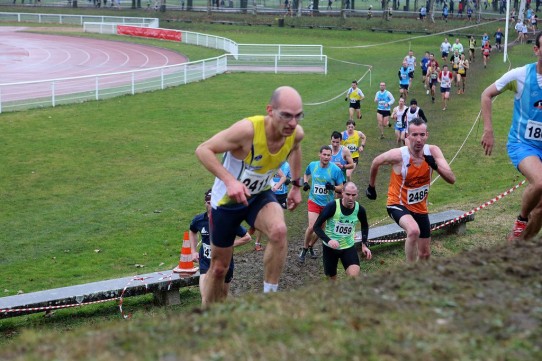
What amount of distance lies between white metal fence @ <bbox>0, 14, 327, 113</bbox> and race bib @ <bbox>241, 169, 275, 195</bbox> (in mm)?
24423

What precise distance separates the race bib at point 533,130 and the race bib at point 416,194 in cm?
165

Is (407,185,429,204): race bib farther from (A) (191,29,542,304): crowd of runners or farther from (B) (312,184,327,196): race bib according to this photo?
(B) (312,184,327,196): race bib

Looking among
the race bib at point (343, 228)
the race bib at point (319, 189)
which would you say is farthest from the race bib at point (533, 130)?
the race bib at point (319, 189)

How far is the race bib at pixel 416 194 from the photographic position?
35.8 ft

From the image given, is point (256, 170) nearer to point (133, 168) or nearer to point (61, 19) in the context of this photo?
point (133, 168)

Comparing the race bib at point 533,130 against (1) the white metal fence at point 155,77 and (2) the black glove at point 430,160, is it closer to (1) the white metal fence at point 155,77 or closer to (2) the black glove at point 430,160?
(2) the black glove at point 430,160

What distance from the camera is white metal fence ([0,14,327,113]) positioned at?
34.7m

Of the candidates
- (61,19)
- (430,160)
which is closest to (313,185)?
(430,160)

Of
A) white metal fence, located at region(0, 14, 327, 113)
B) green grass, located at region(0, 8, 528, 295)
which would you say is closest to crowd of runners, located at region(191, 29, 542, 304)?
green grass, located at region(0, 8, 528, 295)

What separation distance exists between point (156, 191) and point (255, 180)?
44.4ft

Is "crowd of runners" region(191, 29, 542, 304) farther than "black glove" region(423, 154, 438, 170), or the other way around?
"black glove" region(423, 154, 438, 170)

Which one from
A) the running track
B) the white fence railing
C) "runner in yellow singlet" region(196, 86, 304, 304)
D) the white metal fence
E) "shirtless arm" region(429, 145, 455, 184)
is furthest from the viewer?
the white fence railing

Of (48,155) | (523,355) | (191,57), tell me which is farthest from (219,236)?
(191,57)

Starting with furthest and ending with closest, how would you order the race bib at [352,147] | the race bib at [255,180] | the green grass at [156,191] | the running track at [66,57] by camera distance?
the running track at [66,57]
the race bib at [352,147]
the race bib at [255,180]
the green grass at [156,191]
